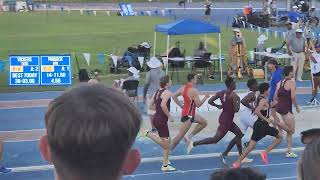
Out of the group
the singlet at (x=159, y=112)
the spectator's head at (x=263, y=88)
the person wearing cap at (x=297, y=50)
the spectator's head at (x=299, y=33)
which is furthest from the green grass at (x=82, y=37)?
the spectator's head at (x=263, y=88)

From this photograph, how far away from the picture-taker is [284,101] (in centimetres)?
1145

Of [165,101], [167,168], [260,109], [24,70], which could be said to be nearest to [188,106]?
[165,101]

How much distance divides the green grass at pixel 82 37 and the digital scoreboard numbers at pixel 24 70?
61 cm

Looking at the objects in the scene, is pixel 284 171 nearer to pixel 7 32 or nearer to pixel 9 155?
pixel 9 155

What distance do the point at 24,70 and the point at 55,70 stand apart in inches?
36.9

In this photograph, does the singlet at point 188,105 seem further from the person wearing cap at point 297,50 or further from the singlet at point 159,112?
the person wearing cap at point 297,50

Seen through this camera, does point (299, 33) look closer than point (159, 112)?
No

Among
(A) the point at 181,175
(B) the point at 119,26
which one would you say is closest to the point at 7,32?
(B) the point at 119,26

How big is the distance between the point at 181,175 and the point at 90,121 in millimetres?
8533

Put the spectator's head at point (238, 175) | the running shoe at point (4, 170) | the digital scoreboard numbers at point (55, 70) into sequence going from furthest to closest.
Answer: the digital scoreboard numbers at point (55, 70), the running shoe at point (4, 170), the spectator's head at point (238, 175)

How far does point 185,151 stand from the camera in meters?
11.9

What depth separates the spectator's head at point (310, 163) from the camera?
2.03 m

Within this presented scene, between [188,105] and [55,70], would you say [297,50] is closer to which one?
[55,70]

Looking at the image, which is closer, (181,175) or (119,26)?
(181,175)
